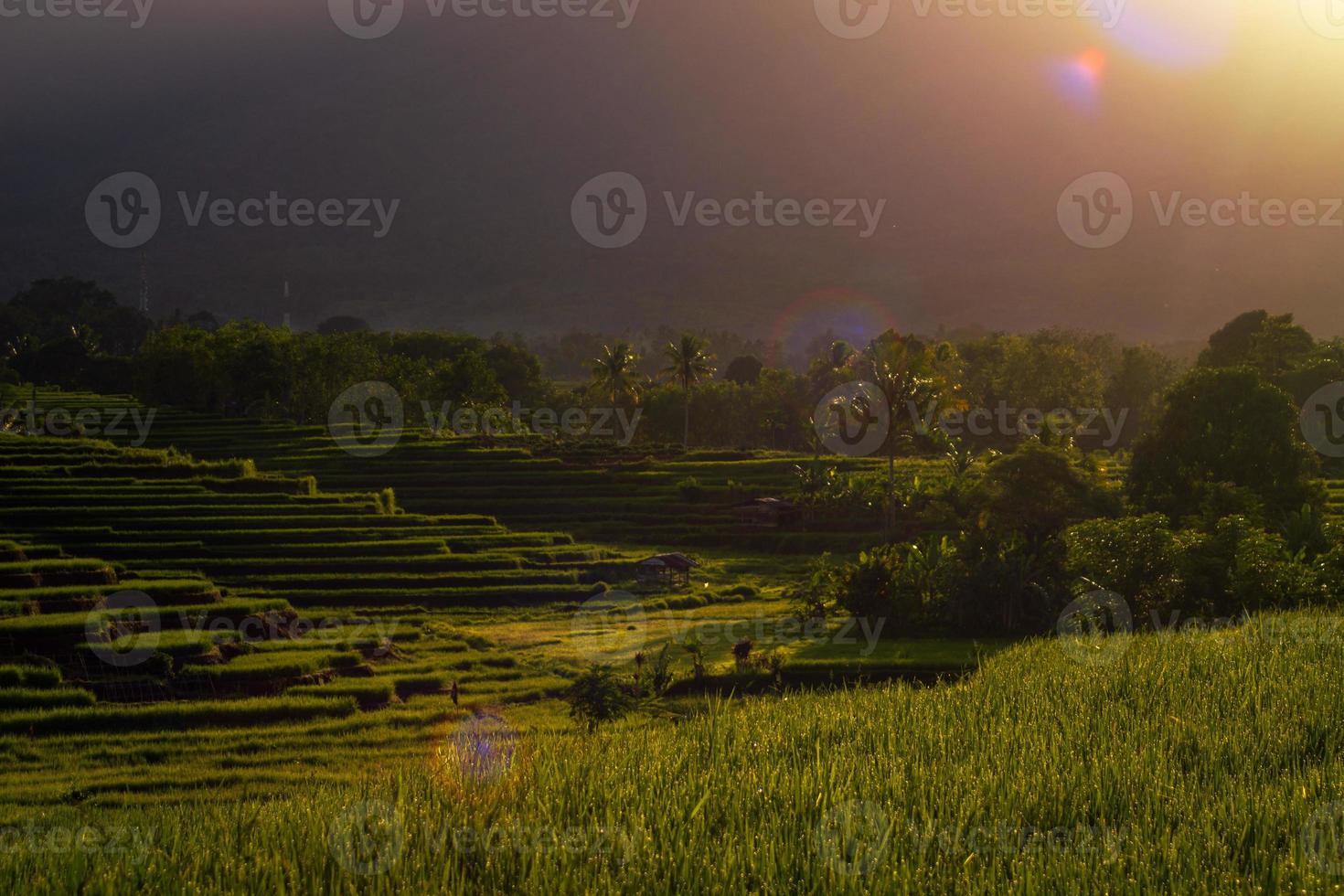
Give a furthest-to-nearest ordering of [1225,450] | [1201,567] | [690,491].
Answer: [690,491], [1225,450], [1201,567]

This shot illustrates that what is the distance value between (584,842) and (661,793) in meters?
1.35

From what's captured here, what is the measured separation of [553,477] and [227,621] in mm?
39083

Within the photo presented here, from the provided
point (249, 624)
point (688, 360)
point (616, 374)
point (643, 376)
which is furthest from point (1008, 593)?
point (643, 376)

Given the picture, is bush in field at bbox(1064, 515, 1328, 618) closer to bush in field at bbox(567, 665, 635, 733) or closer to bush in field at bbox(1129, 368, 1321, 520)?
bush in field at bbox(1129, 368, 1321, 520)

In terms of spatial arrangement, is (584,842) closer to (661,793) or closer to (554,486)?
(661,793)

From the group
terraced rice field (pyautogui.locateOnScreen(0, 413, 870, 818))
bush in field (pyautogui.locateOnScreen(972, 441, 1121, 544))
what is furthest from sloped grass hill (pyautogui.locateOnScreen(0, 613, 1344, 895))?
bush in field (pyautogui.locateOnScreen(972, 441, 1121, 544))

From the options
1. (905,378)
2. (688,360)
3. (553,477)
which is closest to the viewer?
(905,378)

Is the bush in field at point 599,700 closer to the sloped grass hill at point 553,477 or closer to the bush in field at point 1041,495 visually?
the bush in field at point 1041,495

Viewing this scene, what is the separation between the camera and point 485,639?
36531 mm

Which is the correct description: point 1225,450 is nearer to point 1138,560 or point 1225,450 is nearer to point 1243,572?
point 1138,560

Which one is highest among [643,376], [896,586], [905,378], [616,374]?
[643,376]

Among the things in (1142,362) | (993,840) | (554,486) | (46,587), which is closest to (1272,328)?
(1142,362)

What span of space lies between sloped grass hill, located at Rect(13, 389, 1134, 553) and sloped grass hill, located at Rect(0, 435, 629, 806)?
11.8 m

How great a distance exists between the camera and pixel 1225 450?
40.0 meters
